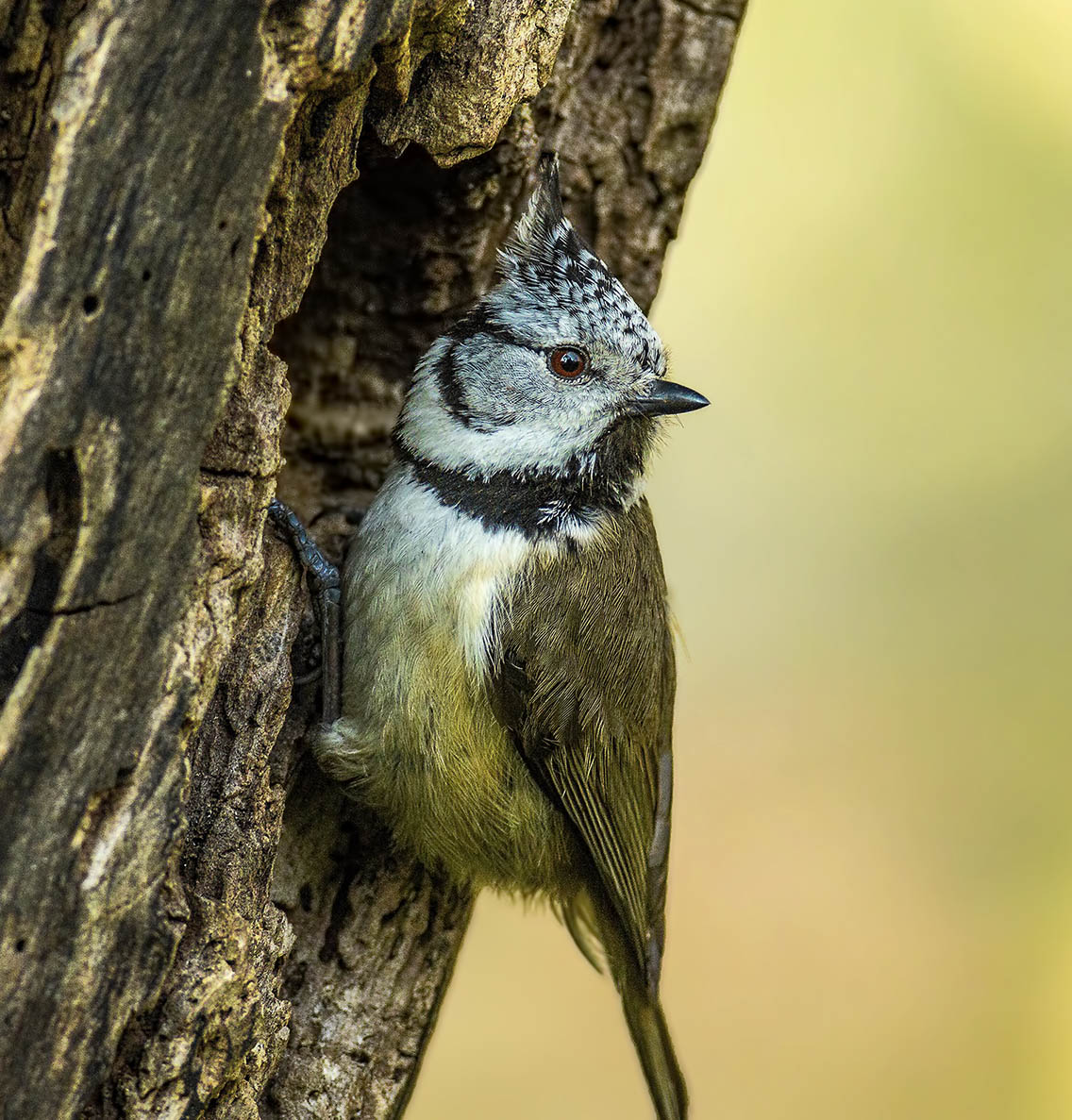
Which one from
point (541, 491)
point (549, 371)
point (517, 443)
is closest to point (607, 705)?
point (541, 491)

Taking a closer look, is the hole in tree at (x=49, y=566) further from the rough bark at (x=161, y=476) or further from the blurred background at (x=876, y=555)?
the blurred background at (x=876, y=555)

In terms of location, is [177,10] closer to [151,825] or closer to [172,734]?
[172,734]

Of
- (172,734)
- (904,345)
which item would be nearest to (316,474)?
(172,734)

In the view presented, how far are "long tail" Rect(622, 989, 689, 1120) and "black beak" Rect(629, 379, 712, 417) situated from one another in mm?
1341

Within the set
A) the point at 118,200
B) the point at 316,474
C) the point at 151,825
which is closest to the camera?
the point at 118,200

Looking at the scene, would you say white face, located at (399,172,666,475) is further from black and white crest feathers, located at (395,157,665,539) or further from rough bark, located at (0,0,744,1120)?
rough bark, located at (0,0,744,1120)

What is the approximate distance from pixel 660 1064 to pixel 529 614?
3.58 feet

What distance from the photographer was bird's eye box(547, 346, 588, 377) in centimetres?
282

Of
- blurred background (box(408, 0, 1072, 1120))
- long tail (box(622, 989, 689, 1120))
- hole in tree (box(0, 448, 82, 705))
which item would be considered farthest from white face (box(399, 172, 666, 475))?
blurred background (box(408, 0, 1072, 1120))

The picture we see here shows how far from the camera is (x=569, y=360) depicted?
282 cm

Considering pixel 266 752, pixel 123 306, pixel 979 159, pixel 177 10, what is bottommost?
pixel 266 752

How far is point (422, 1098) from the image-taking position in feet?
15.0

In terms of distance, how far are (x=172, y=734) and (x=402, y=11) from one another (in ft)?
3.96

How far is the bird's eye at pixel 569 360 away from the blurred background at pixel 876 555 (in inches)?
93.0
